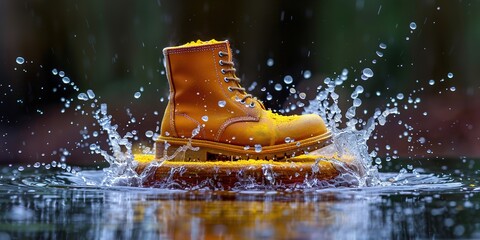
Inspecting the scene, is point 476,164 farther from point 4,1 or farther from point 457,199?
point 4,1

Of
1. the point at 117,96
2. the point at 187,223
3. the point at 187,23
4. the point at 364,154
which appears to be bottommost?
the point at 187,223

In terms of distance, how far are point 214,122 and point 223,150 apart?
134 millimetres

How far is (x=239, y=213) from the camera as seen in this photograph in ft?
10.9

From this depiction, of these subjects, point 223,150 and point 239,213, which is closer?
point 239,213

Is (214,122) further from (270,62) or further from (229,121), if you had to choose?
(270,62)

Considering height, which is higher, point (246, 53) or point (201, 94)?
point (246, 53)

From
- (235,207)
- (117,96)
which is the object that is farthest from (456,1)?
(235,207)

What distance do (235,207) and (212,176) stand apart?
889mm

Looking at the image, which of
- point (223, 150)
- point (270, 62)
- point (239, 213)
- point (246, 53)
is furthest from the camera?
point (246, 53)

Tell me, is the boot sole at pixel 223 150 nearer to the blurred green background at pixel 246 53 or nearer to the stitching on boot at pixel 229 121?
the stitching on boot at pixel 229 121

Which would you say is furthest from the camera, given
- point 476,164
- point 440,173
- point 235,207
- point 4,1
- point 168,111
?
point 4,1

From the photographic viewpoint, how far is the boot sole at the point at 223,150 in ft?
15.1

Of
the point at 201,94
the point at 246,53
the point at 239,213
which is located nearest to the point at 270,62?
the point at 246,53

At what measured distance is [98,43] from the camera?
36.1 ft
